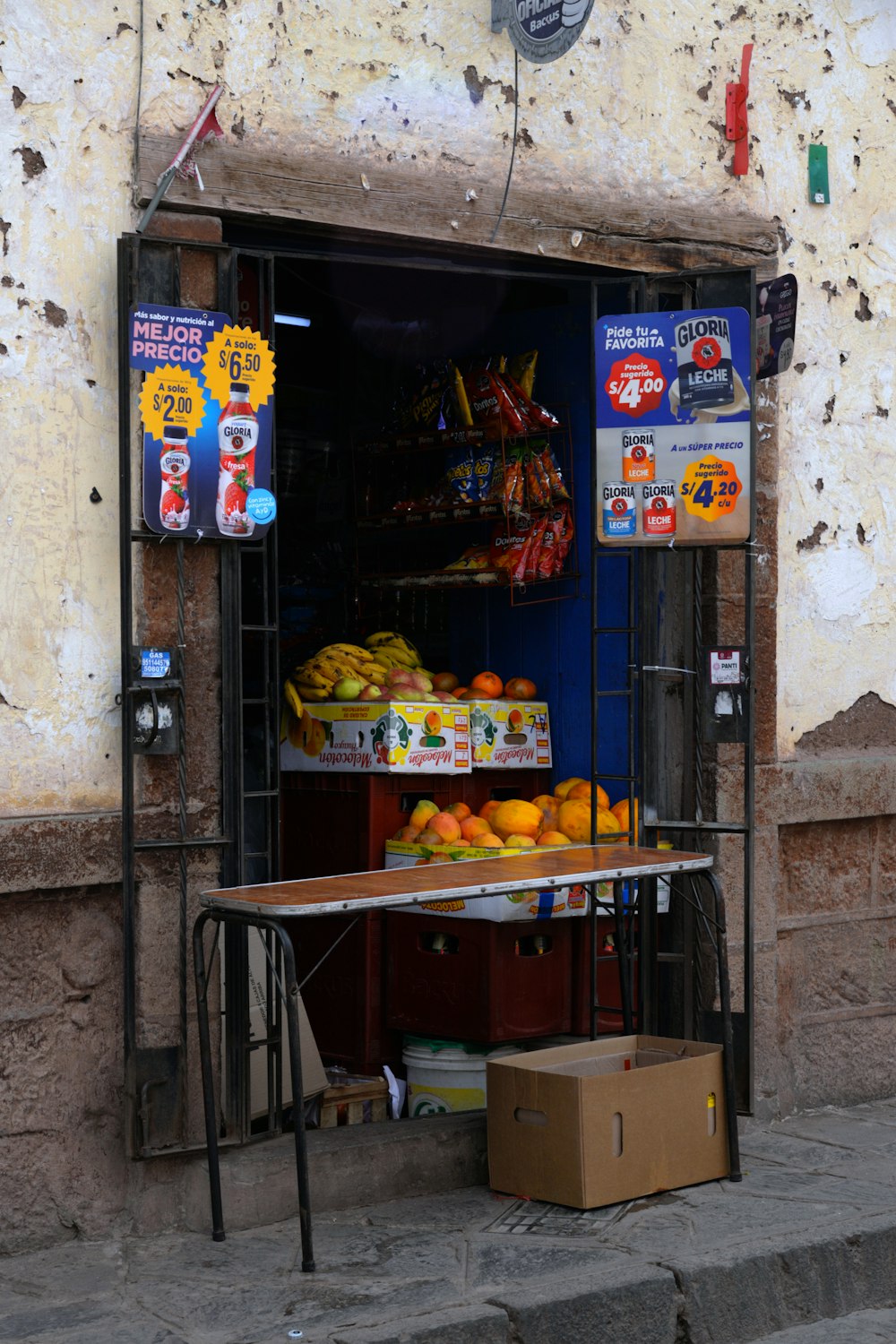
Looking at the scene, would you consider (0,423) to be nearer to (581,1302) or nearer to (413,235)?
(413,235)

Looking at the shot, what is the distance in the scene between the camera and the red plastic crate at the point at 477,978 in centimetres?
575

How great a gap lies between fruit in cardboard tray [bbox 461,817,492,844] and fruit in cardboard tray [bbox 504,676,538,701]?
730mm

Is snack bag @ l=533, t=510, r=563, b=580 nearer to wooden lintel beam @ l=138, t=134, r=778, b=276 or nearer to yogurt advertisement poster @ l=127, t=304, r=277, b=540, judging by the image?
wooden lintel beam @ l=138, t=134, r=778, b=276

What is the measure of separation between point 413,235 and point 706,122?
139cm

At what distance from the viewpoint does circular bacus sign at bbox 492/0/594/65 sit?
5.20 m

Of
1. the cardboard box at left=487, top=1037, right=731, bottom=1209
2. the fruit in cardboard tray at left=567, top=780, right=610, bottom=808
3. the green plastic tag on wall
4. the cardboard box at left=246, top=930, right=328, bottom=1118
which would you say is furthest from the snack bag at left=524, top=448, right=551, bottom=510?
the cardboard box at left=487, top=1037, right=731, bottom=1209

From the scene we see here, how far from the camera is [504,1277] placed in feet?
14.3

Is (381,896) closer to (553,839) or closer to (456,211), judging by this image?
(553,839)

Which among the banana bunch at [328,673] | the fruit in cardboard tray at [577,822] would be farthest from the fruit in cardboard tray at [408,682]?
the fruit in cardboard tray at [577,822]

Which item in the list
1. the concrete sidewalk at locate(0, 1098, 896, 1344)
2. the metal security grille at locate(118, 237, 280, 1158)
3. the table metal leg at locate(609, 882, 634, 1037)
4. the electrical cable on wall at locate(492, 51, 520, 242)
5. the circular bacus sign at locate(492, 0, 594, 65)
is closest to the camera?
the concrete sidewalk at locate(0, 1098, 896, 1344)

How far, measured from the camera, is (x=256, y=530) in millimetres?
4895

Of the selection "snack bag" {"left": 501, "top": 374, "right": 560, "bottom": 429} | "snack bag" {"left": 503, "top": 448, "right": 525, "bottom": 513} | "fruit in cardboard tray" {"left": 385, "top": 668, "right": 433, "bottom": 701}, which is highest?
"snack bag" {"left": 501, "top": 374, "right": 560, "bottom": 429}

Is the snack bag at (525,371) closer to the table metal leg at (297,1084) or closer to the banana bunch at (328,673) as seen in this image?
the banana bunch at (328,673)

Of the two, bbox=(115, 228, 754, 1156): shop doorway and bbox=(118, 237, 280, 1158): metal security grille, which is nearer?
bbox=(118, 237, 280, 1158): metal security grille
